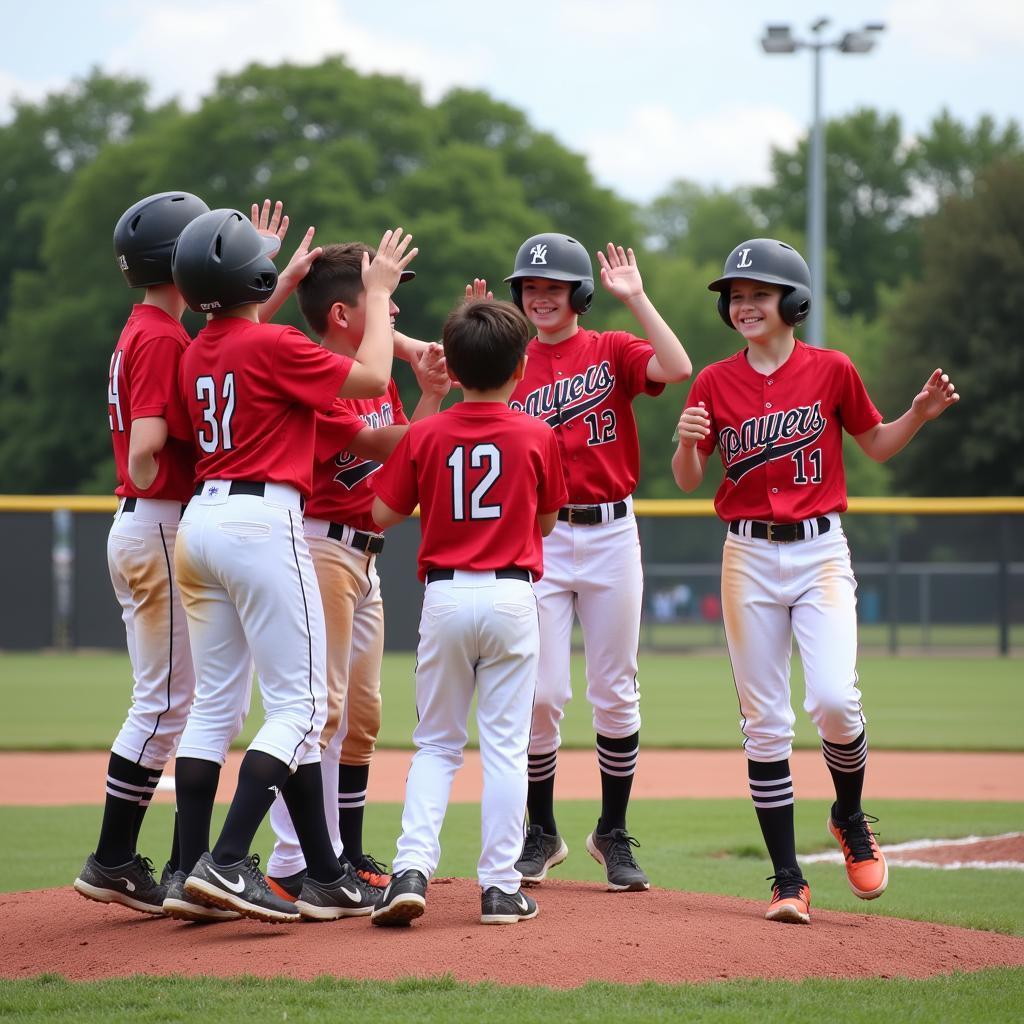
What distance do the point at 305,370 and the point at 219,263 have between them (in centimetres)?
45

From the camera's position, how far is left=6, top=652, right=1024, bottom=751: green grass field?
12531mm

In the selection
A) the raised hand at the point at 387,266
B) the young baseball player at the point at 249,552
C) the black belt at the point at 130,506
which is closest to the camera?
the young baseball player at the point at 249,552

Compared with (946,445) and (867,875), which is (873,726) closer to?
(867,875)

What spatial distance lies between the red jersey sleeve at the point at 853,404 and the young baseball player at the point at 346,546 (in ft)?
4.74

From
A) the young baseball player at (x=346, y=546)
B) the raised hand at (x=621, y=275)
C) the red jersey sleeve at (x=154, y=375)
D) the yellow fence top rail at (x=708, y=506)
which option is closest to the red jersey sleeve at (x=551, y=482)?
the young baseball player at (x=346, y=546)

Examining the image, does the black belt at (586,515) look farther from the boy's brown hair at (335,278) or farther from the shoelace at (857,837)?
the shoelace at (857,837)

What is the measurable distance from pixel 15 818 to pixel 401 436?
503 centimetres

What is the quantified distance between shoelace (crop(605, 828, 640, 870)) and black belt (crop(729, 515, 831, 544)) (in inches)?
50.5

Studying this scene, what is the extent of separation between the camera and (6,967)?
4.32 meters

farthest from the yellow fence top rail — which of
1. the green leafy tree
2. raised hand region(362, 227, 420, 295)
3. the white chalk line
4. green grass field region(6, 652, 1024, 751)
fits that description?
raised hand region(362, 227, 420, 295)

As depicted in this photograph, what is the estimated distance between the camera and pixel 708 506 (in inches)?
842

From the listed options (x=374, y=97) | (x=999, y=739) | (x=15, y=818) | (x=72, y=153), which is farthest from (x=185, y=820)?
(x=72, y=153)

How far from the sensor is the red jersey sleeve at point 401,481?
4.55m

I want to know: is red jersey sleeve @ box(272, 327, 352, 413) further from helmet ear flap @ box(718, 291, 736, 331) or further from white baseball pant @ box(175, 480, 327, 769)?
helmet ear flap @ box(718, 291, 736, 331)
